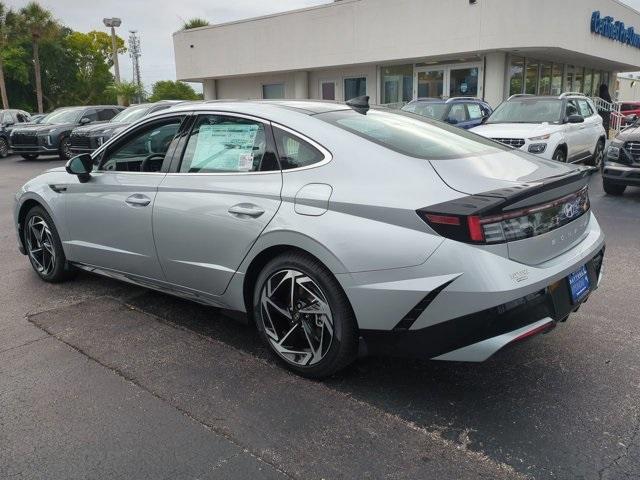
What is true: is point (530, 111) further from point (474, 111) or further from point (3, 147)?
point (3, 147)

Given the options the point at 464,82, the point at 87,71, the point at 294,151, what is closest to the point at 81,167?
the point at 294,151

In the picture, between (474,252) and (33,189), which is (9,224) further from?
(474,252)

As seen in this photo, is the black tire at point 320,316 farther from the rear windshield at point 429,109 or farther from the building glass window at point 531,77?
the building glass window at point 531,77

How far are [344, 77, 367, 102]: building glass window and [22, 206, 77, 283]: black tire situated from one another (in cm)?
1979

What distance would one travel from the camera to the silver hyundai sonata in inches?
107

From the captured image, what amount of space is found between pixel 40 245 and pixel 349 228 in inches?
141

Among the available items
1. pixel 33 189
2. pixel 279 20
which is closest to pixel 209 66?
pixel 279 20

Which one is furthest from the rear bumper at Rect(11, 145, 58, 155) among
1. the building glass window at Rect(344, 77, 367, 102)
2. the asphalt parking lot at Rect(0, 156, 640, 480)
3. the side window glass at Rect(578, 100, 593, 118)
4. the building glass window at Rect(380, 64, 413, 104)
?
the asphalt parking lot at Rect(0, 156, 640, 480)

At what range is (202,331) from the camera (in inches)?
162

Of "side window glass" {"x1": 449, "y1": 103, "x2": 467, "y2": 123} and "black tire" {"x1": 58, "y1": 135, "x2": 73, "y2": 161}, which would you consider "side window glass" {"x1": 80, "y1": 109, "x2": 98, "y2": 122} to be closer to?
"black tire" {"x1": 58, "y1": 135, "x2": 73, "y2": 161}

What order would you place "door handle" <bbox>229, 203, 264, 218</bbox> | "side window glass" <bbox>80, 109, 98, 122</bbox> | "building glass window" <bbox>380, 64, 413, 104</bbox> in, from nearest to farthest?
"door handle" <bbox>229, 203, 264, 218</bbox>, "side window glass" <bbox>80, 109, 98, 122</bbox>, "building glass window" <bbox>380, 64, 413, 104</bbox>

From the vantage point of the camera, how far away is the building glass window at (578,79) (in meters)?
28.0

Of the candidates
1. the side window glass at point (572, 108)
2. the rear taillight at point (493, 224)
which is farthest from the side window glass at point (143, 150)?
the side window glass at point (572, 108)

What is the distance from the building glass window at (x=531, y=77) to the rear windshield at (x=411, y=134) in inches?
785
